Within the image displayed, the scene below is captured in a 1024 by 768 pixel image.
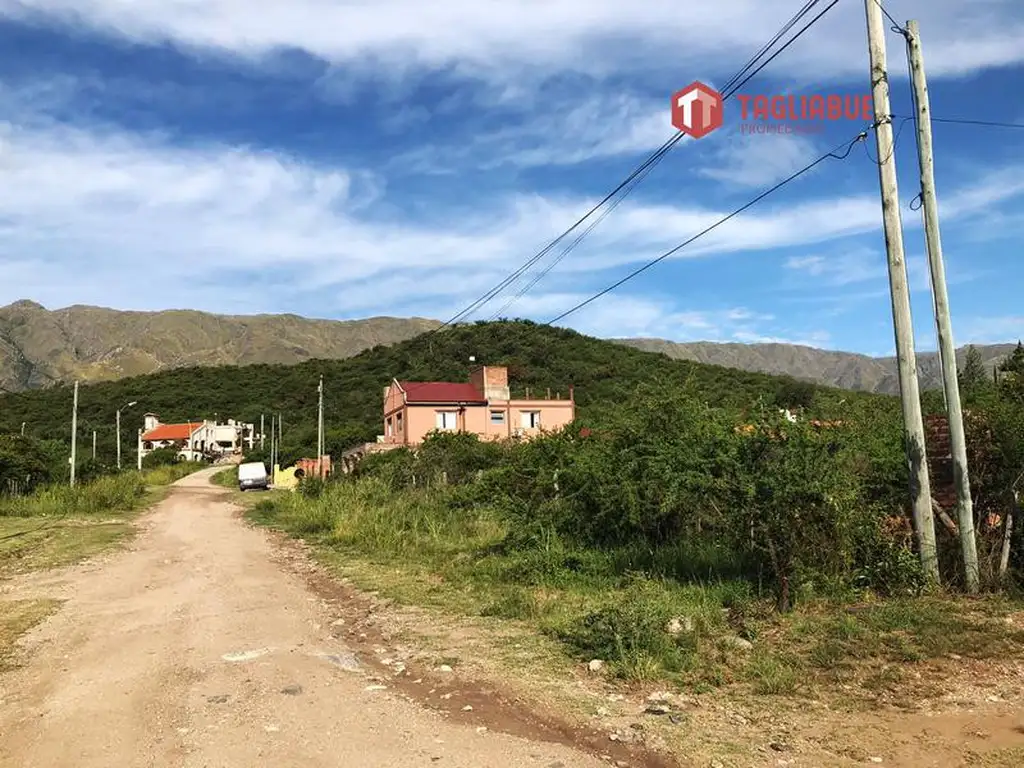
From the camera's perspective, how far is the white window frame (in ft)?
172

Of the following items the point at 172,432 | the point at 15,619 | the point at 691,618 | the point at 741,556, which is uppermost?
the point at 172,432

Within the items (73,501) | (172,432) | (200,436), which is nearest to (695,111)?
(73,501)

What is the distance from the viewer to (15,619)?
896 centimetres

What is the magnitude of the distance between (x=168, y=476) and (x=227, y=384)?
46727 millimetres

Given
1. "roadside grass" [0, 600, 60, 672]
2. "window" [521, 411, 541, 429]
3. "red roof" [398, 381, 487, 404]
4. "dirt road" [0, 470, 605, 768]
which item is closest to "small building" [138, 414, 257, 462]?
"red roof" [398, 381, 487, 404]

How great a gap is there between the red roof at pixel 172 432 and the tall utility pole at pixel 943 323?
99.4 metres

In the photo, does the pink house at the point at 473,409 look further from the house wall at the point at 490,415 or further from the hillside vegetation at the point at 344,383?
the hillside vegetation at the point at 344,383

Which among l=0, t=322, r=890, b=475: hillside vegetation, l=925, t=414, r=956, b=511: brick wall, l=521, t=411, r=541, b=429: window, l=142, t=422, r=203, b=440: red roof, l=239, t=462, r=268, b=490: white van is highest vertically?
l=0, t=322, r=890, b=475: hillside vegetation

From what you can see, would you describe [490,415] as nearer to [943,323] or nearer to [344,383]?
[344,383]

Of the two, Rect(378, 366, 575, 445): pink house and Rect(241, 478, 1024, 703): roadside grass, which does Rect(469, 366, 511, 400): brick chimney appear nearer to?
Rect(378, 366, 575, 445): pink house

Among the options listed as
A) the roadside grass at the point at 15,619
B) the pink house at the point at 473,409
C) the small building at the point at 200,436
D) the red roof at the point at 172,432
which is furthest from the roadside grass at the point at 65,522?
the red roof at the point at 172,432

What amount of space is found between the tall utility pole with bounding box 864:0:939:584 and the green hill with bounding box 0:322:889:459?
41.7m

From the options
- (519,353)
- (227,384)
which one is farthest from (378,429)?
(227,384)

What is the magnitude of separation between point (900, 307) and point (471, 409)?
45766 millimetres
